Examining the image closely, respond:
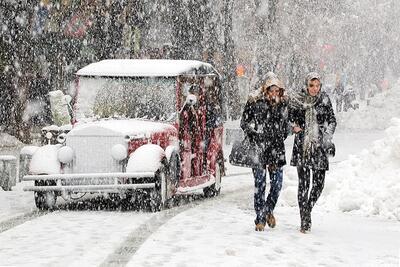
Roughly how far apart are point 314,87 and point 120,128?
365cm

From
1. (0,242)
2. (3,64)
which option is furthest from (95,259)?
(3,64)

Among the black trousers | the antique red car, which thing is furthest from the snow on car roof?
the black trousers

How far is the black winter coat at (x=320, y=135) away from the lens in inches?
390

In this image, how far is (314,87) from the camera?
9906 mm

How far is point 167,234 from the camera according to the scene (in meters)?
9.88

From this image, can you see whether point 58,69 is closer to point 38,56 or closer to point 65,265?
point 38,56

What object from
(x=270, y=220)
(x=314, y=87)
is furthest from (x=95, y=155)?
(x=314, y=87)

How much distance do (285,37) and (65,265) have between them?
118 feet

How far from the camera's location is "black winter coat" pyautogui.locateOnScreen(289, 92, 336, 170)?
991cm

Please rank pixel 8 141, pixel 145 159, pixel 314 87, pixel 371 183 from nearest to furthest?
pixel 314 87
pixel 145 159
pixel 371 183
pixel 8 141

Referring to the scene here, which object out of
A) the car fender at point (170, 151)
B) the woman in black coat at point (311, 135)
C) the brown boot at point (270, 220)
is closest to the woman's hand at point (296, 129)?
the woman in black coat at point (311, 135)

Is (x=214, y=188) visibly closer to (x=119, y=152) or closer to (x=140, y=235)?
(x=119, y=152)

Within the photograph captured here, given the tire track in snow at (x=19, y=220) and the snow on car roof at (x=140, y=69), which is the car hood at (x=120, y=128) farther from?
the tire track in snow at (x=19, y=220)

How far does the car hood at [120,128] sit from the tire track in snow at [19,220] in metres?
1.26
